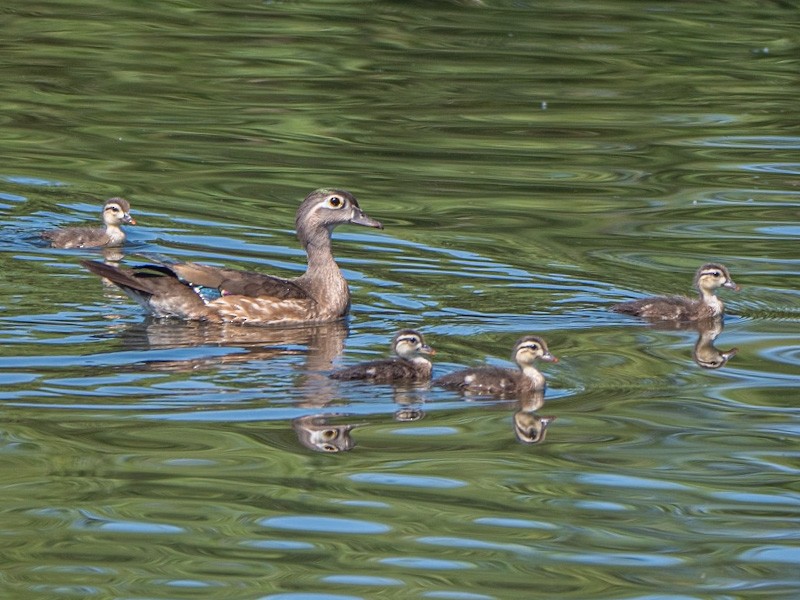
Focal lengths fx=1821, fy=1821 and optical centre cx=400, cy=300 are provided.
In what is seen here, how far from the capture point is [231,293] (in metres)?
12.0

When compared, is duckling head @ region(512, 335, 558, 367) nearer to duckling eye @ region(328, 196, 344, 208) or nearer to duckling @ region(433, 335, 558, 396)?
duckling @ region(433, 335, 558, 396)

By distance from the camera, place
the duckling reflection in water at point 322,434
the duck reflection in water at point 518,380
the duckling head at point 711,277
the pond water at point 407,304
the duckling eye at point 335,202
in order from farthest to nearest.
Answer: the duckling eye at point 335,202, the duckling head at point 711,277, the duck reflection in water at point 518,380, the duckling reflection in water at point 322,434, the pond water at point 407,304

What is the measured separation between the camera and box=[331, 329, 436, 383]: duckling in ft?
33.0

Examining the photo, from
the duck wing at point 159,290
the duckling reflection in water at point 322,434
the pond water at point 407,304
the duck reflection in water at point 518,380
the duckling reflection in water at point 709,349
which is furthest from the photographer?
the duck wing at point 159,290

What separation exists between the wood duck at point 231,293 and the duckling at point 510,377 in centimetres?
220

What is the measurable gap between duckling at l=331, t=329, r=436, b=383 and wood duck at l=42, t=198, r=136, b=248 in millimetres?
4134

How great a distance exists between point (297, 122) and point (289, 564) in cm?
1185

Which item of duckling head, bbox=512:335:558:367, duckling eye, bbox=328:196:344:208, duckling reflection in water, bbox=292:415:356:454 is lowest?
duckling reflection in water, bbox=292:415:356:454

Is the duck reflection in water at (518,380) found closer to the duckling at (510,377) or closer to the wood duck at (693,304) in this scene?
the duckling at (510,377)

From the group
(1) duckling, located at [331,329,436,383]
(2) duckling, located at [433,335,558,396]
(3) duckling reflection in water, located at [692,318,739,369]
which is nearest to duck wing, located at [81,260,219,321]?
(1) duckling, located at [331,329,436,383]

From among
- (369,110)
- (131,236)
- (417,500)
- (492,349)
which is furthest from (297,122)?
(417,500)

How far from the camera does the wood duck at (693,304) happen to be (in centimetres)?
1195

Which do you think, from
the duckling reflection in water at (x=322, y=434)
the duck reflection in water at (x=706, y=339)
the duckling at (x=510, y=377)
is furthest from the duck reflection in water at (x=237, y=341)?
the duck reflection in water at (x=706, y=339)

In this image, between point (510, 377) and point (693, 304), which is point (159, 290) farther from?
point (693, 304)
